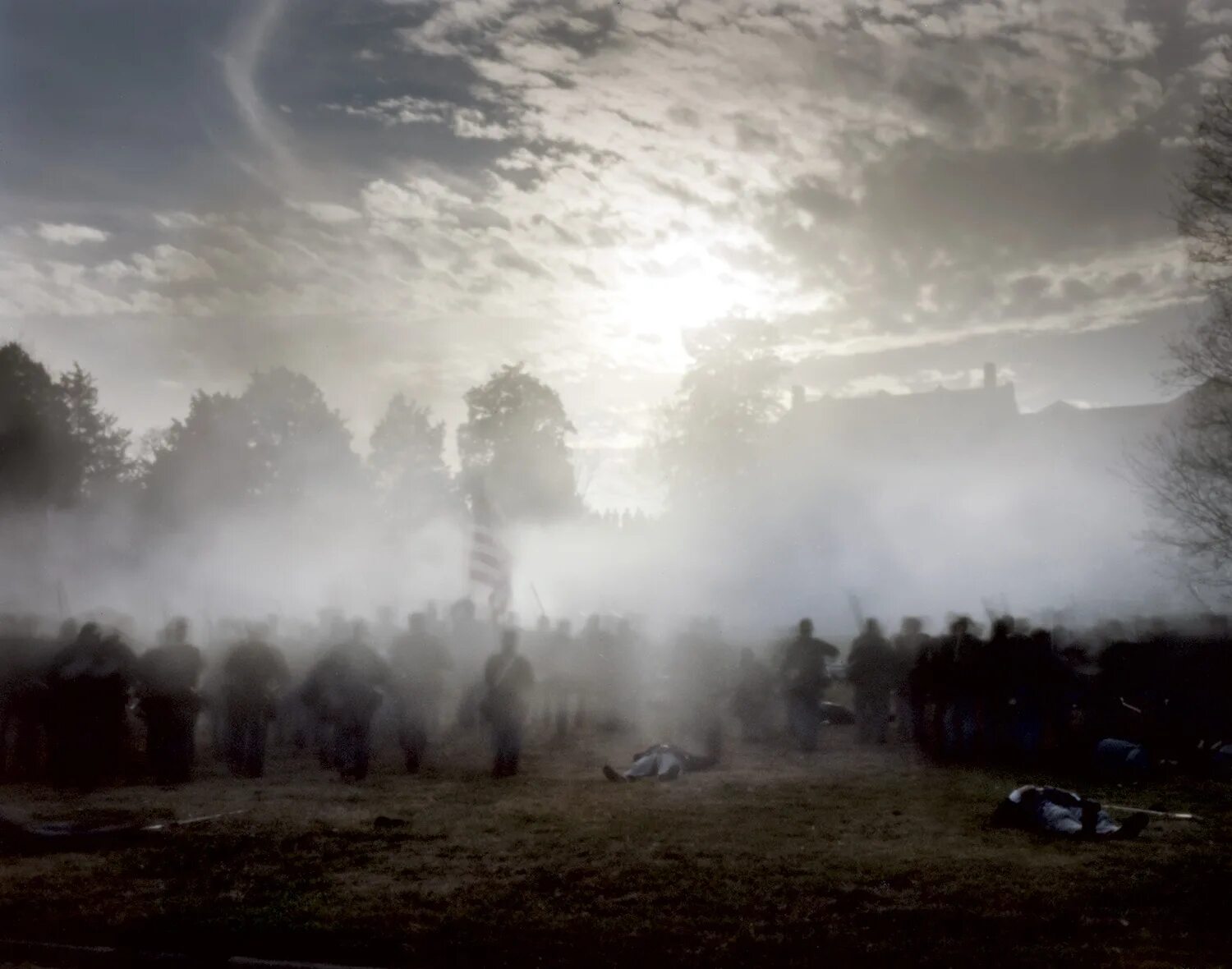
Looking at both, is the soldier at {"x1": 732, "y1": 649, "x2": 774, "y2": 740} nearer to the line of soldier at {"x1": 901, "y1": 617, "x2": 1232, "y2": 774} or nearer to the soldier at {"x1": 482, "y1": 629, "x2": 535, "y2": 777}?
the line of soldier at {"x1": 901, "y1": 617, "x2": 1232, "y2": 774}

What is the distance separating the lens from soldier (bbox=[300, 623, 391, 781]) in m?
14.6

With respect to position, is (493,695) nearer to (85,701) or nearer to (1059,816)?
(85,701)

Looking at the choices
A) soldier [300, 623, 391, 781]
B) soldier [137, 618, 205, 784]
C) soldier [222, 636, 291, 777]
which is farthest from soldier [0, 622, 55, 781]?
soldier [300, 623, 391, 781]

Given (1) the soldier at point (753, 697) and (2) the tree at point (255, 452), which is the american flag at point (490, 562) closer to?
(1) the soldier at point (753, 697)

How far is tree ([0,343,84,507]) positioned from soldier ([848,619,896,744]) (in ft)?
108

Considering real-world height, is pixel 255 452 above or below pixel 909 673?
above

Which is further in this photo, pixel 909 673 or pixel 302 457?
pixel 302 457

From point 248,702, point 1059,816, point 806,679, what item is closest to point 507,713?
point 248,702

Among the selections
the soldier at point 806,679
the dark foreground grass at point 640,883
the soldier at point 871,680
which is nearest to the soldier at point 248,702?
the dark foreground grass at point 640,883

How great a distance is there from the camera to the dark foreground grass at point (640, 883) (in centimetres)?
652

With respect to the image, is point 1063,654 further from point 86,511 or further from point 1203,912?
point 86,511

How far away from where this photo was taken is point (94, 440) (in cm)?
4650

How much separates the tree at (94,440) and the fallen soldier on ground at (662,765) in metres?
37.5

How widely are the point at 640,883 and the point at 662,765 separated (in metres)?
6.45
